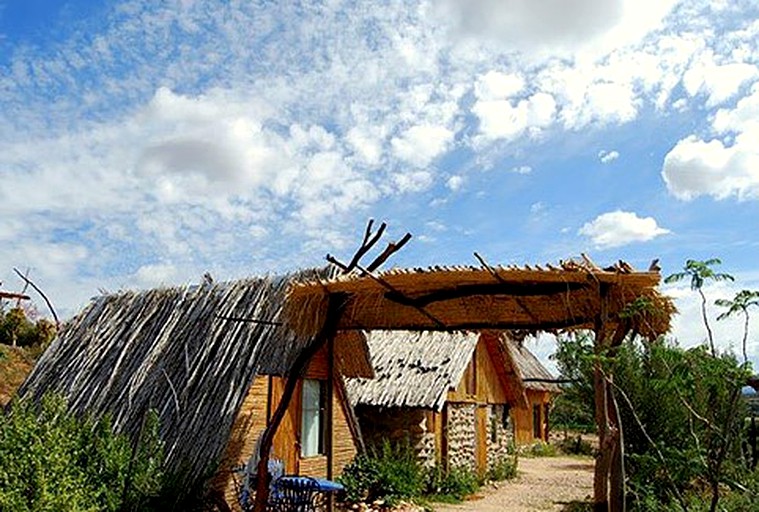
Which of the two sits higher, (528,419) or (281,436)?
(528,419)

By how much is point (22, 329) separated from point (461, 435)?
40.5ft

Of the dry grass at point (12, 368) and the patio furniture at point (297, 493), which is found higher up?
the dry grass at point (12, 368)

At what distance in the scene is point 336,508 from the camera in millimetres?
10711

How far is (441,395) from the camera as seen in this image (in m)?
13.8

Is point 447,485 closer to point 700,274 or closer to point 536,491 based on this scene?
point 536,491

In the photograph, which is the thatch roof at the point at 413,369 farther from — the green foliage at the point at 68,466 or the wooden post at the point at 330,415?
the green foliage at the point at 68,466

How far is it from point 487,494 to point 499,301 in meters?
8.62

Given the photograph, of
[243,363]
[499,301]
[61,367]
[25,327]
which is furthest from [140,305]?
[25,327]

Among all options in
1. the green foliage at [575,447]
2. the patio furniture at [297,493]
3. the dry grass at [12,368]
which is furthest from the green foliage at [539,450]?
the patio furniture at [297,493]

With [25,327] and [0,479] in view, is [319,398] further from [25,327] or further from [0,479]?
[25,327]

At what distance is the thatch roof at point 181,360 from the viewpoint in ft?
29.9

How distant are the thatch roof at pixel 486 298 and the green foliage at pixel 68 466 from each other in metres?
2.08

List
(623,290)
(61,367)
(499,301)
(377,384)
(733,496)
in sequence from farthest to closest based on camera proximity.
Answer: (377,384), (61,367), (733,496), (499,301), (623,290)

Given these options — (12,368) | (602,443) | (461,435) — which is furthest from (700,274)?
(12,368)
